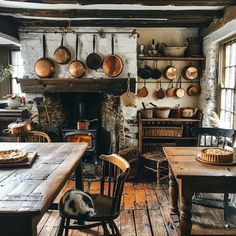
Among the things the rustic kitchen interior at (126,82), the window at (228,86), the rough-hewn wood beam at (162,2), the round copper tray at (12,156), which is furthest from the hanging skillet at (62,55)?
the round copper tray at (12,156)

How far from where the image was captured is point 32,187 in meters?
1.81

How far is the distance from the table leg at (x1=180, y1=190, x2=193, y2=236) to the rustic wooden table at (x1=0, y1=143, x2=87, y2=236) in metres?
0.86

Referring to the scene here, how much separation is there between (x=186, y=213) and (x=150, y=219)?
1057 millimetres

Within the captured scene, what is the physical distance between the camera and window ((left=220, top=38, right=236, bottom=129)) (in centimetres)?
387

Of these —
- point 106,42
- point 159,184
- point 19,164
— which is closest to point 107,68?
point 106,42

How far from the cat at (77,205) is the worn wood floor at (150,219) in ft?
2.68

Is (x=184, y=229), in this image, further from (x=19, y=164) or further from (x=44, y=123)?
(x=44, y=123)

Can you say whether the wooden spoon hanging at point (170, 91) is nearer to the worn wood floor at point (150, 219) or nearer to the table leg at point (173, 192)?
the worn wood floor at point (150, 219)

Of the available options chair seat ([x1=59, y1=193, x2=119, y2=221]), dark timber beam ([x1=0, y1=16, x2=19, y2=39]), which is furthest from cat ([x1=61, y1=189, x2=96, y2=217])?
dark timber beam ([x1=0, y1=16, x2=19, y2=39])

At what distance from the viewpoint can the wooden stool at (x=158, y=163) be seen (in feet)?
14.0

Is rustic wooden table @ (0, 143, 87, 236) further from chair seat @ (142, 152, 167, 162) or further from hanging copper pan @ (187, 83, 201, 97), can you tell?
hanging copper pan @ (187, 83, 201, 97)

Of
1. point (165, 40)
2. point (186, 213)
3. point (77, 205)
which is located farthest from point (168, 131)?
point (77, 205)

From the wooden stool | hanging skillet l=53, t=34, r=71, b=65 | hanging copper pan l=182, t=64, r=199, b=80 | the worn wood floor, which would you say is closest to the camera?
the worn wood floor

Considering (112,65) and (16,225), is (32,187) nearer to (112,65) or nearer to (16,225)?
(16,225)
